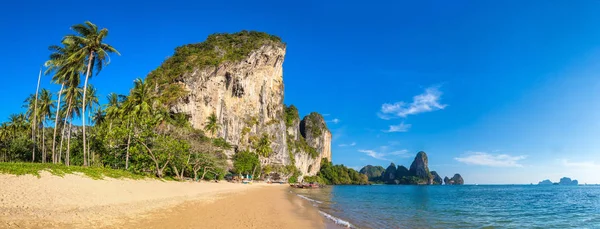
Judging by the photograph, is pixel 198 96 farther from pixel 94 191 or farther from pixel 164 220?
pixel 164 220

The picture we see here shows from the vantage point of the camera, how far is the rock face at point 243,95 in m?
72.1

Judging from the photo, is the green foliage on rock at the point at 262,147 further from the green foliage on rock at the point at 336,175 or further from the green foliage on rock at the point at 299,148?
the green foliage on rock at the point at 336,175

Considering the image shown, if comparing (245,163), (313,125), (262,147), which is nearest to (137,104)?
(245,163)

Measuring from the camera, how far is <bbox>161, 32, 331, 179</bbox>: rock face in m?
72.1

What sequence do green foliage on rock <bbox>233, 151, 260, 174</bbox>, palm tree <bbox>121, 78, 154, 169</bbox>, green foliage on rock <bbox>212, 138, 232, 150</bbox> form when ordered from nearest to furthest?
palm tree <bbox>121, 78, 154, 169</bbox> → green foliage on rock <bbox>212, 138, 232, 150</bbox> → green foliage on rock <bbox>233, 151, 260, 174</bbox>

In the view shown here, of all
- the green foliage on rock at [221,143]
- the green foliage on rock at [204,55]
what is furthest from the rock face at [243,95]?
the green foliage on rock at [221,143]

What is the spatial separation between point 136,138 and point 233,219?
26550mm

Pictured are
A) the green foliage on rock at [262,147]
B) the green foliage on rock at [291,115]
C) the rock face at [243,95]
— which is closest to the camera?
the rock face at [243,95]

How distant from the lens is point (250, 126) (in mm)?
83812

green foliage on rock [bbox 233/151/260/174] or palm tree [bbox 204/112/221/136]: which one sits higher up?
palm tree [bbox 204/112/221/136]

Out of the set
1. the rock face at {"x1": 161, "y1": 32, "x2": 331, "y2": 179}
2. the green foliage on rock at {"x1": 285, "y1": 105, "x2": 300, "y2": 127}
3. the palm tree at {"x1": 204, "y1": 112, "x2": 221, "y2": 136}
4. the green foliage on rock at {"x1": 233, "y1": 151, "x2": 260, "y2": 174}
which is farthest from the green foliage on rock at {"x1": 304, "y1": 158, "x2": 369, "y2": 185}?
the palm tree at {"x1": 204, "y1": 112, "x2": 221, "y2": 136}

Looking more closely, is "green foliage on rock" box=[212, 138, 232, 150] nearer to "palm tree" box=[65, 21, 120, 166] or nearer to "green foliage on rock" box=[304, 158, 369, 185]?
"palm tree" box=[65, 21, 120, 166]

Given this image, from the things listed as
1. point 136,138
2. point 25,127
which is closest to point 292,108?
point 25,127

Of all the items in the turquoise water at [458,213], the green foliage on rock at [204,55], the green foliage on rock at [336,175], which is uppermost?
the green foliage on rock at [204,55]
